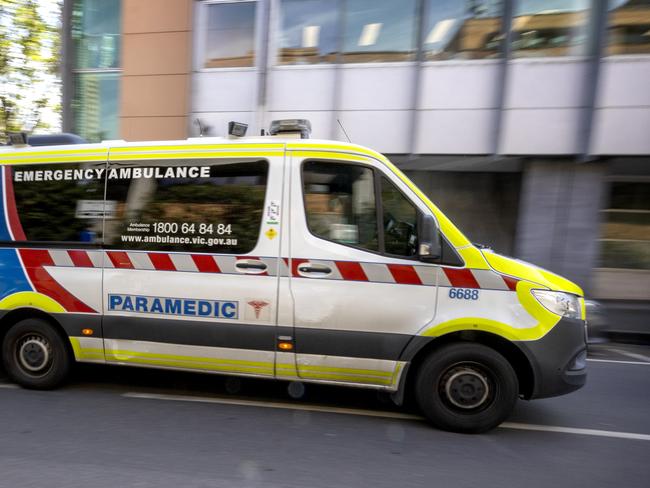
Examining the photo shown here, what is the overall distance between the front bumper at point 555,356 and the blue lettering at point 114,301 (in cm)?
333

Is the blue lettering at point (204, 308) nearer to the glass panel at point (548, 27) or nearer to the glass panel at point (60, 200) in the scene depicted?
the glass panel at point (60, 200)

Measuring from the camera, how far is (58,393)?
4.45 metres

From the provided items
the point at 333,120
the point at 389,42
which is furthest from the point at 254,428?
the point at 389,42

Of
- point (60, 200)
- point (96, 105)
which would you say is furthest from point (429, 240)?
point (96, 105)

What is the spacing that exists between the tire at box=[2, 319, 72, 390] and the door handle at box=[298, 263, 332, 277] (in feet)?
7.90

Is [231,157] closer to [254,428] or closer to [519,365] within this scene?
[254,428]

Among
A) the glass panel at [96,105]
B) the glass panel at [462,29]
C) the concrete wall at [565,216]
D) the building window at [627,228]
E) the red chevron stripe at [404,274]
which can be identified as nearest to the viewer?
the red chevron stripe at [404,274]

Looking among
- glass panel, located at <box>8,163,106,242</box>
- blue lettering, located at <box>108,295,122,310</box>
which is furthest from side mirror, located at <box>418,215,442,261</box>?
glass panel, located at <box>8,163,106,242</box>

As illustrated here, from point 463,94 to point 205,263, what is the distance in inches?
317

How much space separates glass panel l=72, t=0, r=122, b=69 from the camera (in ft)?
41.3

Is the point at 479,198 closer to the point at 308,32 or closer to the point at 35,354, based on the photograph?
the point at 308,32

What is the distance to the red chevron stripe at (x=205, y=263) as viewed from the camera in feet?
13.1

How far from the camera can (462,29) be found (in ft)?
33.6

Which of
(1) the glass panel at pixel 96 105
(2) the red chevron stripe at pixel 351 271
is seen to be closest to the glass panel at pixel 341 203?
(2) the red chevron stripe at pixel 351 271
